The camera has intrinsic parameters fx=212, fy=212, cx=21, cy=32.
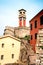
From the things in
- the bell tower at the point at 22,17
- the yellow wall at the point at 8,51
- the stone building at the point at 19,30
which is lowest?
the yellow wall at the point at 8,51

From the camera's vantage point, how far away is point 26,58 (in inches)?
1949

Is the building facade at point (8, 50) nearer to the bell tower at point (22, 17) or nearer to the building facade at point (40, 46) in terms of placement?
the building facade at point (40, 46)

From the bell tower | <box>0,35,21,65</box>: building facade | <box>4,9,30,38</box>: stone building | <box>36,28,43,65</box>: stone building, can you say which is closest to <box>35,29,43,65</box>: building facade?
<box>36,28,43,65</box>: stone building

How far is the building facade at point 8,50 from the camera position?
175ft

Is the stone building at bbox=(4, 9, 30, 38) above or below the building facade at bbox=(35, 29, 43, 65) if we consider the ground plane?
above

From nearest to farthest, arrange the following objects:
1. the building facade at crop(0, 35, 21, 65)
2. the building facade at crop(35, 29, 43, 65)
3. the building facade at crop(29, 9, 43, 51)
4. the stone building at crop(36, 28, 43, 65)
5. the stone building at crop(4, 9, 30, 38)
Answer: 1. the stone building at crop(36, 28, 43, 65)
2. the building facade at crop(35, 29, 43, 65)
3. the building facade at crop(29, 9, 43, 51)
4. the building facade at crop(0, 35, 21, 65)
5. the stone building at crop(4, 9, 30, 38)

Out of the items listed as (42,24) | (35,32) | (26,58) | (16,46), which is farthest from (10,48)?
(42,24)

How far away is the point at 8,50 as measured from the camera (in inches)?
2114

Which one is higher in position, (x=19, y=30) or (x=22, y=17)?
(x=22, y=17)

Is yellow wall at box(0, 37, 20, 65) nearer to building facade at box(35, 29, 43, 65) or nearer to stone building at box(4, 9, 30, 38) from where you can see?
building facade at box(35, 29, 43, 65)

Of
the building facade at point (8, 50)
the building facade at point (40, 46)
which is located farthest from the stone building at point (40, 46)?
the building facade at point (8, 50)

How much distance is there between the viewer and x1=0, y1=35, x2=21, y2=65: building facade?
53219 mm

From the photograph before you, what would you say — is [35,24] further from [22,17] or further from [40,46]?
[22,17]

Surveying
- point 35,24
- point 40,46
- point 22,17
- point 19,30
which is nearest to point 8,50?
point 35,24
